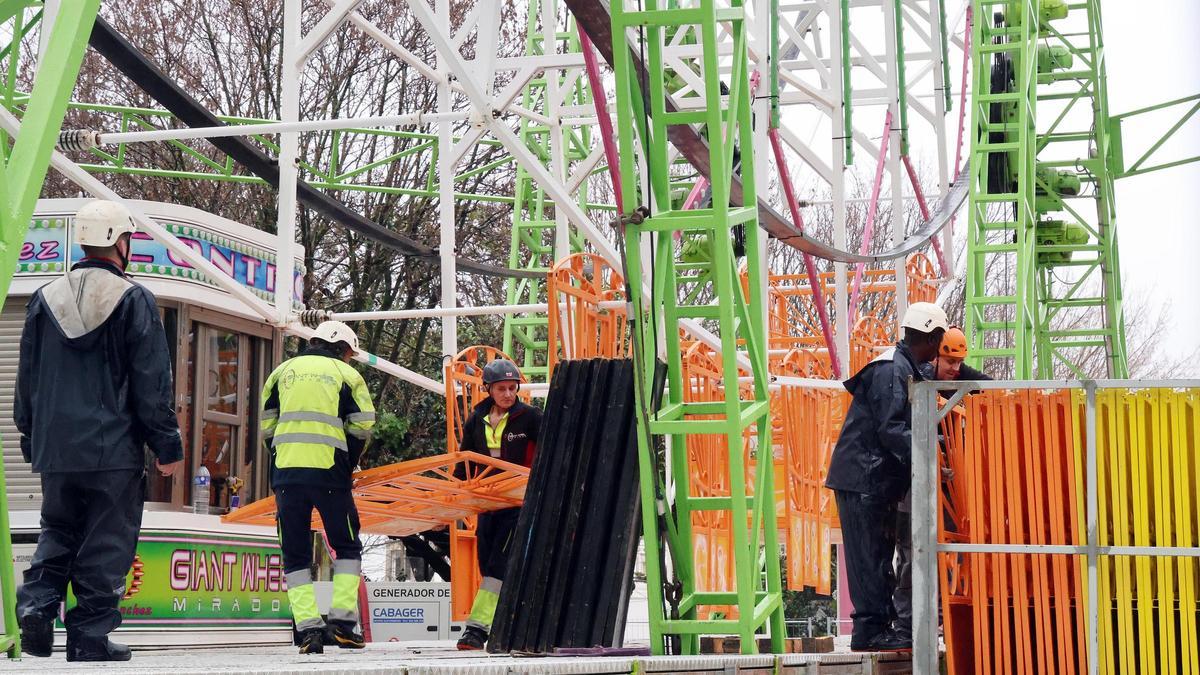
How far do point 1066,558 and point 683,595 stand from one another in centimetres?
179

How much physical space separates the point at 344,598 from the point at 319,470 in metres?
0.70

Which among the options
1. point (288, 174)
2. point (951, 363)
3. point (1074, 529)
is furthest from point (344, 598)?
point (288, 174)

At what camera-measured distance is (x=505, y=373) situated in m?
10.3

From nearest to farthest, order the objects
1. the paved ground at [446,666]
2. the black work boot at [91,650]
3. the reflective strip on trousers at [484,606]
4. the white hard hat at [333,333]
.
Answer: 1. the paved ground at [446,666]
2. the black work boot at [91,650]
3. the white hard hat at [333,333]
4. the reflective strip on trousers at [484,606]

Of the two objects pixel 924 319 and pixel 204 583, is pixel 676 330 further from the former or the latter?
pixel 204 583

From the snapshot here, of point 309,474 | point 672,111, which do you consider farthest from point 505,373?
point 672,111

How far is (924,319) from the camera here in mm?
8656

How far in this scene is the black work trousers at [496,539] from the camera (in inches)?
392

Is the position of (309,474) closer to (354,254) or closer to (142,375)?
(142,375)

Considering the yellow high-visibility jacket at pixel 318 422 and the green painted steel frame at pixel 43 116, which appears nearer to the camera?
the green painted steel frame at pixel 43 116

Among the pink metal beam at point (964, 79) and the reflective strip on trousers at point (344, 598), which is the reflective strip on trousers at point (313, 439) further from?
the pink metal beam at point (964, 79)

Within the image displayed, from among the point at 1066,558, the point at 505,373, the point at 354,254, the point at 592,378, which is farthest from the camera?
the point at 354,254

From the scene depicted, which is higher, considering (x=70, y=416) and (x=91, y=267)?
(x=91, y=267)

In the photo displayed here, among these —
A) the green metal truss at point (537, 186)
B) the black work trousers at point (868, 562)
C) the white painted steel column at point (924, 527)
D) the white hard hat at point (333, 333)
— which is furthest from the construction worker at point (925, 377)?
the green metal truss at point (537, 186)
